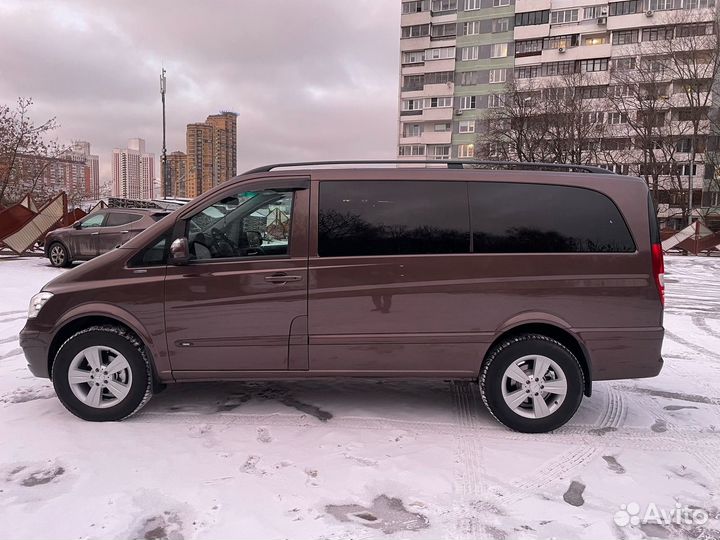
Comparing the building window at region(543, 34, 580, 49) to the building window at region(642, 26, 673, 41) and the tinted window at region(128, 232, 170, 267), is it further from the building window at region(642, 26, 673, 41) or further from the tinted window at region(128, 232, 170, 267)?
the tinted window at region(128, 232, 170, 267)

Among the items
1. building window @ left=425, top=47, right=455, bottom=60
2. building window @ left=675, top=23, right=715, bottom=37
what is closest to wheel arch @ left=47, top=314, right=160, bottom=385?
building window @ left=675, top=23, right=715, bottom=37

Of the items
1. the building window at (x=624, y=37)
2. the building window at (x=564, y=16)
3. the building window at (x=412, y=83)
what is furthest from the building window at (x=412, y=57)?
the building window at (x=624, y=37)

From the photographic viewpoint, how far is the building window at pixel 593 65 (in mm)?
49594

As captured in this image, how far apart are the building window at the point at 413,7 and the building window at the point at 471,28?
5.34 metres

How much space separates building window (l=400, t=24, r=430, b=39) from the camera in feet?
188

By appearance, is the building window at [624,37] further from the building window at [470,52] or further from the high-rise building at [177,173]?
the high-rise building at [177,173]

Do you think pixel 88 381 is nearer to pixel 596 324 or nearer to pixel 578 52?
pixel 596 324

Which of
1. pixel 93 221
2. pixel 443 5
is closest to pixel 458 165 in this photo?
pixel 93 221

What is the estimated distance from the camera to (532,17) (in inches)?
2082

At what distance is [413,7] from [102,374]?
6358 cm

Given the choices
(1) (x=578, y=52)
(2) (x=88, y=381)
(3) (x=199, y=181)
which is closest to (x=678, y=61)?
(1) (x=578, y=52)

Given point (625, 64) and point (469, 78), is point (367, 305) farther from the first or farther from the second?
point (469, 78)

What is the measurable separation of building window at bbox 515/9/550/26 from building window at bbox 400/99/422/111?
13.3m

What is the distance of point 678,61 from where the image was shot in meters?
33.7
